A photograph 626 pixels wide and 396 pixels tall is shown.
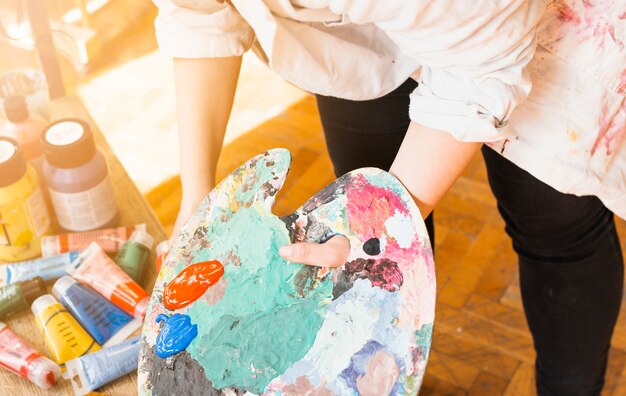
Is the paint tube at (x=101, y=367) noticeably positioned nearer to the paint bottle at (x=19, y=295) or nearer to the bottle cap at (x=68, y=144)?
the paint bottle at (x=19, y=295)

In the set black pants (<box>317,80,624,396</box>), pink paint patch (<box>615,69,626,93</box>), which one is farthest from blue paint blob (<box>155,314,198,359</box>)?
pink paint patch (<box>615,69,626,93</box>)

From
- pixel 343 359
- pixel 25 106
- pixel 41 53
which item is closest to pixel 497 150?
pixel 343 359

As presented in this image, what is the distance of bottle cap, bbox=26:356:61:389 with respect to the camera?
73 cm

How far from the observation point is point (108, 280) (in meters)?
0.82

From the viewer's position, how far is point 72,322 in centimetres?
79

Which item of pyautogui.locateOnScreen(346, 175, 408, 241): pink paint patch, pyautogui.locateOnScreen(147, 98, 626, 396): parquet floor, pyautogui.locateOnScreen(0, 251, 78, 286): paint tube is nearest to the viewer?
pyautogui.locateOnScreen(346, 175, 408, 241): pink paint patch

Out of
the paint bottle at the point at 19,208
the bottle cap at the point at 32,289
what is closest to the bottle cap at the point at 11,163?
the paint bottle at the point at 19,208

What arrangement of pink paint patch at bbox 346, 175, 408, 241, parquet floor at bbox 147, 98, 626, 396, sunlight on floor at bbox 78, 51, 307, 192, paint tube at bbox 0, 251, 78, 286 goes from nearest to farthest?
1. pink paint patch at bbox 346, 175, 408, 241
2. paint tube at bbox 0, 251, 78, 286
3. parquet floor at bbox 147, 98, 626, 396
4. sunlight on floor at bbox 78, 51, 307, 192

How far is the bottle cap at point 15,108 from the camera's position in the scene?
92 centimetres

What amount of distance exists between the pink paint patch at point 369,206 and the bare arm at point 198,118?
7.5 inches

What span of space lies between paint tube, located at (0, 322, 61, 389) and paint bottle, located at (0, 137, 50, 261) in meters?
0.15

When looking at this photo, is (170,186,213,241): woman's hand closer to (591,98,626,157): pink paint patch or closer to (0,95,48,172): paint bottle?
(0,95,48,172): paint bottle

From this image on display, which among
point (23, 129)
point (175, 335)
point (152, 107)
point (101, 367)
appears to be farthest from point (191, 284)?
point (152, 107)

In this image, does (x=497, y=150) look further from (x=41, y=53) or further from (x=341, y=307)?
(x=41, y=53)
